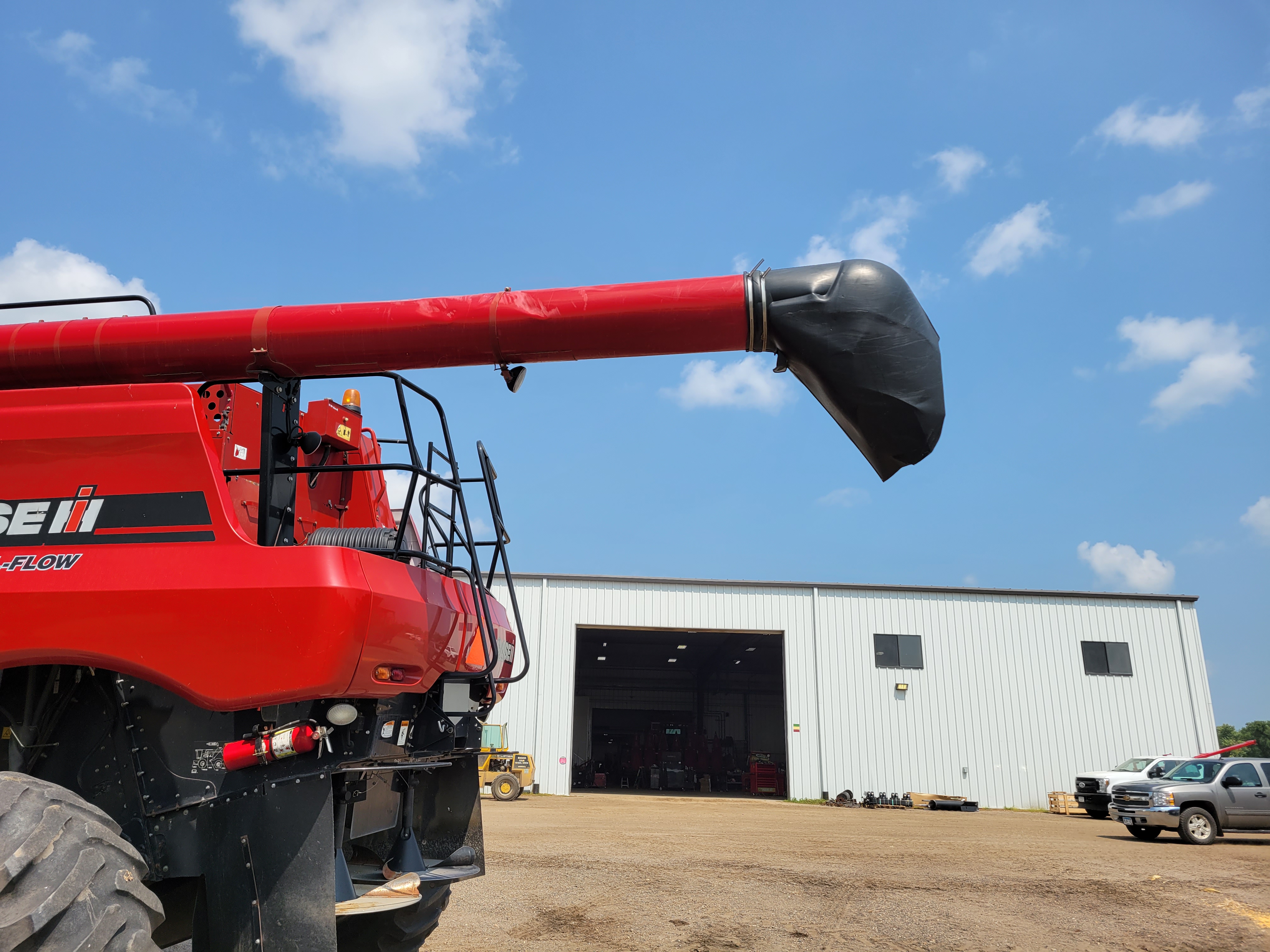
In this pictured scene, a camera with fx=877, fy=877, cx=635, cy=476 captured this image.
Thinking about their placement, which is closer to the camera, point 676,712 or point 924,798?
point 924,798

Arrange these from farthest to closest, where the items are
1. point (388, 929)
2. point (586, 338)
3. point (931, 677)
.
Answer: point (931, 677) < point (388, 929) < point (586, 338)

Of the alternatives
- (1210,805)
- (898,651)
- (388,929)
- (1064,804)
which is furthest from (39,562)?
(1064,804)

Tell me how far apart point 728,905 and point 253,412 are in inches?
253

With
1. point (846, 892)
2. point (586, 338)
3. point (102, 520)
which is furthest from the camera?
point (846, 892)

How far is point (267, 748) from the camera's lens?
346 cm

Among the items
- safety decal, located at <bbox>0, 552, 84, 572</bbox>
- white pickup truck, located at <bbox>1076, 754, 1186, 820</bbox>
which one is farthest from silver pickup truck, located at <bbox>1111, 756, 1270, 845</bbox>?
safety decal, located at <bbox>0, 552, 84, 572</bbox>

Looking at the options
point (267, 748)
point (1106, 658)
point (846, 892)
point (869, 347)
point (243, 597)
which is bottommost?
point (846, 892)

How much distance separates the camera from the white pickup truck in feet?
74.2

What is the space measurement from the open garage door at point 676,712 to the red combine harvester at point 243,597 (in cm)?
3537

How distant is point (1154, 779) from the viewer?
18688mm

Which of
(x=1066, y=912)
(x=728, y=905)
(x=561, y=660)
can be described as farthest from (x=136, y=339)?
(x=561, y=660)

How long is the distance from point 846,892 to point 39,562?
8.52 m

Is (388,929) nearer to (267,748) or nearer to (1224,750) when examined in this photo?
(267,748)

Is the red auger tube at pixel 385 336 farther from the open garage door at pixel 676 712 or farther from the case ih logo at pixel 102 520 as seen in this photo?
the open garage door at pixel 676 712
